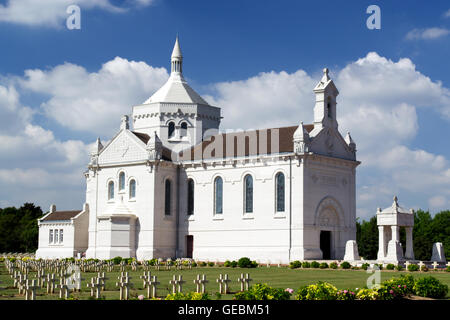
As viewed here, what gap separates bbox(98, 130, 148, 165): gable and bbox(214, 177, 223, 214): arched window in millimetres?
8332

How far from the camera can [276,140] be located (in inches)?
2670

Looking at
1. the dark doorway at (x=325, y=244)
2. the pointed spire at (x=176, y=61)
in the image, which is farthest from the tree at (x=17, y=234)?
the dark doorway at (x=325, y=244)

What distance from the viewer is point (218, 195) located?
7088 cm

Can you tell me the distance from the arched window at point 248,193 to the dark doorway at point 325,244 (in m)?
7.69

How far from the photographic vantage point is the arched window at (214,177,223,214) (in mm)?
70562

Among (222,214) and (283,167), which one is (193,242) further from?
(283,167)

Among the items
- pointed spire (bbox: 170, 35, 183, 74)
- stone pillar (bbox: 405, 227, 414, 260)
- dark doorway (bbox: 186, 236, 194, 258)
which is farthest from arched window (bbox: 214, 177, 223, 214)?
pointed spire (bbox: 170, 35, 183, 74)

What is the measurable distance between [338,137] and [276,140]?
681cm

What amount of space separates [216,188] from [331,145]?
12891 mm

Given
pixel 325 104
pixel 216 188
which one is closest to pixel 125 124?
pixel 216 188

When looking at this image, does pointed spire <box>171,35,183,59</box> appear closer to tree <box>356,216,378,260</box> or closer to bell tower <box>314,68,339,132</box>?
bell tower <box>314,68,339,132</box>

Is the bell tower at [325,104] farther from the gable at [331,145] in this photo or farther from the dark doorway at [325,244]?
the dark doorway at [325,244]

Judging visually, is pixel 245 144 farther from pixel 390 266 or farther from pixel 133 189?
pixel 390 266

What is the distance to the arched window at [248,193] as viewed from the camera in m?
68.0
